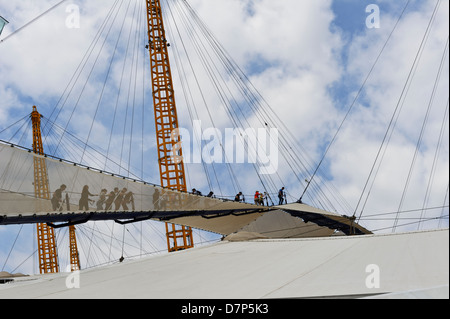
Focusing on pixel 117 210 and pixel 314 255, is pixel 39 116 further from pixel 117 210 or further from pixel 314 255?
pixel 314 255

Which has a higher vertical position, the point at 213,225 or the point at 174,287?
the point at 213,225

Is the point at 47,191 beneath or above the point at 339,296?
above

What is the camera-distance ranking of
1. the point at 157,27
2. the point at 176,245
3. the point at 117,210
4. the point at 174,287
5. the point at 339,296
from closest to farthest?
the point at 339,296
the point at 174,287
the point at 117,210
the point at 176,245
the point at 157,27

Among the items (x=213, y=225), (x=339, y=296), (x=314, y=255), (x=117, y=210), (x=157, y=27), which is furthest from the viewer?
(x=157, y=27)

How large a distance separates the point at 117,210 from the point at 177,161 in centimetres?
2588

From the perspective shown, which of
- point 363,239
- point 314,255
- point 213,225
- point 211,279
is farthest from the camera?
point 213,225

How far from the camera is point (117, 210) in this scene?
14.2 metres

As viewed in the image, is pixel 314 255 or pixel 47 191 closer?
pixel 314 255

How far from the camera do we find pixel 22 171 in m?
11.3

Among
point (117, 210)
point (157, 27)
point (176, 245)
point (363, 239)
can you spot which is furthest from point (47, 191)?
point (157, 27)

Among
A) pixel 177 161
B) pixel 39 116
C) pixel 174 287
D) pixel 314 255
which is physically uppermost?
pixel 39 116
